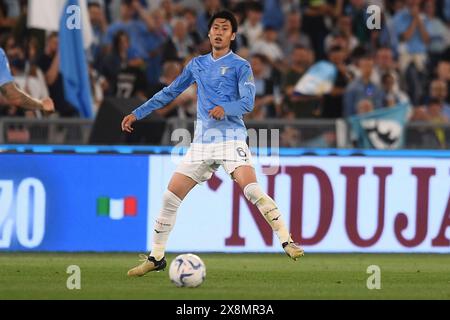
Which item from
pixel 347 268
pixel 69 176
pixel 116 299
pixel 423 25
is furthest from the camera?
pixel 423 25

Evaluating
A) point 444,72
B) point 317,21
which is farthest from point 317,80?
point 444,72

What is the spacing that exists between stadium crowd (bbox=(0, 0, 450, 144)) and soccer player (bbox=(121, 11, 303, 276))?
5377mm

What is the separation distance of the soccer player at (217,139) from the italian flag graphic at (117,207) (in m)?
3.25

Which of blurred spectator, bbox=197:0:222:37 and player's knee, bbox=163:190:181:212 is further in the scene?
blurred spectator, bbox=197:0:222:37

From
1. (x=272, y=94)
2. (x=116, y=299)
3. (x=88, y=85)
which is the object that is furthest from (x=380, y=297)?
(x=272, y=94)

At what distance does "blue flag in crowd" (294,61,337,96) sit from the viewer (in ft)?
61.4

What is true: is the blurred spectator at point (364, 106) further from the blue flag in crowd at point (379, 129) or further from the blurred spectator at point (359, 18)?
the blurred spectator at point (359, 18)

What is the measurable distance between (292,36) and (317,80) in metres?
2.19

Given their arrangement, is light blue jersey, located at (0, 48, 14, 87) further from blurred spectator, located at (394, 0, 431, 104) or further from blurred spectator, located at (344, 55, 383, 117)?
blurred spectator, located at (394, 0, 431, 104)

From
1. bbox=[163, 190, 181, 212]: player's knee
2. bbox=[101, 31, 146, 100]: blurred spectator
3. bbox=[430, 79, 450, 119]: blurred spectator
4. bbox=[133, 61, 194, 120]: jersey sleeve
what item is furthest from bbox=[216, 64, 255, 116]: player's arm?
bbox=[430, 79, 450, 119]: blurred spectator

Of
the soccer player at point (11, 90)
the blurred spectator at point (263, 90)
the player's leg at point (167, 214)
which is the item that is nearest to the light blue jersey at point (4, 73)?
the soccer player at point (11, 90)

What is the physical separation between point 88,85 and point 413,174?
13.9 ft

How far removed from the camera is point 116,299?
1059cm

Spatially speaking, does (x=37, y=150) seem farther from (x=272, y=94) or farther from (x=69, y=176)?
(x=272, y=94)
